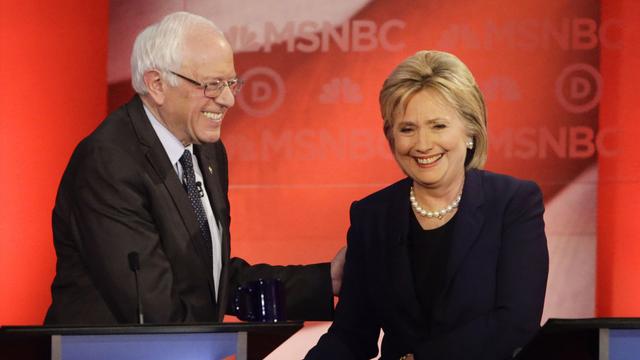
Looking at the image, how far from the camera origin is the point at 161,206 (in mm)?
2898

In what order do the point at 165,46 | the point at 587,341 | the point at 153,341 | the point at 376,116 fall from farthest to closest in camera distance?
1. the point at 376,116
2. the point at 165,46
3. the point at 153,341
4. the point at 587,341

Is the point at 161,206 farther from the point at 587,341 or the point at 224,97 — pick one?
the point at 587,341

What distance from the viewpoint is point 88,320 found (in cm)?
283

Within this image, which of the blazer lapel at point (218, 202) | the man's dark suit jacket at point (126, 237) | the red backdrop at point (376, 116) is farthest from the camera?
the red backdrop at point (376, 116)

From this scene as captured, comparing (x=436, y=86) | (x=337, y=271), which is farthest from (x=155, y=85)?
(x=436, y=86)

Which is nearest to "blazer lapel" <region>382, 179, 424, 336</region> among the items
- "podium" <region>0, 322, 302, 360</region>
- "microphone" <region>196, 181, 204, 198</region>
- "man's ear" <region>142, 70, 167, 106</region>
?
"podium" <region>0, 322, 302, 360</region>

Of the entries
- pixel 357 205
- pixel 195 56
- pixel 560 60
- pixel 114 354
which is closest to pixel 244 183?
pixel 560 60

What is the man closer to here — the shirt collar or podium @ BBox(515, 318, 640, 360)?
the shirt collar

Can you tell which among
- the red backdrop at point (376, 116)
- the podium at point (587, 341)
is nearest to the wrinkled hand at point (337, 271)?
the podium at point (587, 341)

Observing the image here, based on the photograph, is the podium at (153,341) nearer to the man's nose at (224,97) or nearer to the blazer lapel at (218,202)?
the blazer lapel at (218,202)

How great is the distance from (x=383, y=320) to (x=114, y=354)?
0.68 meters

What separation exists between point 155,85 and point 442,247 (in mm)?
1017

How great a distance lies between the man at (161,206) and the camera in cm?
279

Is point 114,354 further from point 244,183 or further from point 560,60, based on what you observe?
point 560,60
